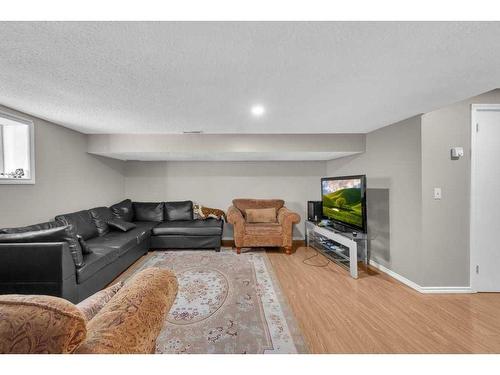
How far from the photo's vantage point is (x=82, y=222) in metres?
3.11

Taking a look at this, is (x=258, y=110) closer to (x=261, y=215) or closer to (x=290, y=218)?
(x=290, y=218)

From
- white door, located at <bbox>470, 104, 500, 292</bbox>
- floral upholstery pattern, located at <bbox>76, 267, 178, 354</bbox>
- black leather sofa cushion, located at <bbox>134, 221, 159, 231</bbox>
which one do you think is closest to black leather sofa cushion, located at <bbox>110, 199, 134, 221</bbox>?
black leather sofa cushion, located at <bbox>134, 221, 159, 231</bbox>

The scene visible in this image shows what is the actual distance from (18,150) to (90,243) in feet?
4.56

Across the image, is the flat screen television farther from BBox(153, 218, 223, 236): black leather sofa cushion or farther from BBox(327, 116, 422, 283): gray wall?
BBox(153, 218, 223, 236): black leather sofa cushion

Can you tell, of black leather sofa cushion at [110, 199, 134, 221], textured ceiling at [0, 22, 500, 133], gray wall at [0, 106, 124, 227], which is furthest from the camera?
black leather sofa cushion at [110, 199, 134, 221]

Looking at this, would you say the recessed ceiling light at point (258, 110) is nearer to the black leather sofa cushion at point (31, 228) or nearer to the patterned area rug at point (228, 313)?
the patterned area rug at point (228, 313)

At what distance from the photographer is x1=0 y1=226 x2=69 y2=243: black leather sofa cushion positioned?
1.86 m

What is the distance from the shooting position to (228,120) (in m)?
2.79

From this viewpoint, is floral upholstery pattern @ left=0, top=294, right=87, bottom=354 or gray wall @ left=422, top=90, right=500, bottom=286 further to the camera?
gray wall @ left=422, top=90, right=500, bottom=286

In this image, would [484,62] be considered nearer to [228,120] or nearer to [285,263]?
[228,120]

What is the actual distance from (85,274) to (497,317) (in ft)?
13.3

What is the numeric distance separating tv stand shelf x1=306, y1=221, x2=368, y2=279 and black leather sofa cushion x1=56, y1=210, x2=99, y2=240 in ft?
11.8

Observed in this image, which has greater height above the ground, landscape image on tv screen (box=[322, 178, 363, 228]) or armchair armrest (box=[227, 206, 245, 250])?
landscape image on tv screen (box=[322, 178, 363, 228])
